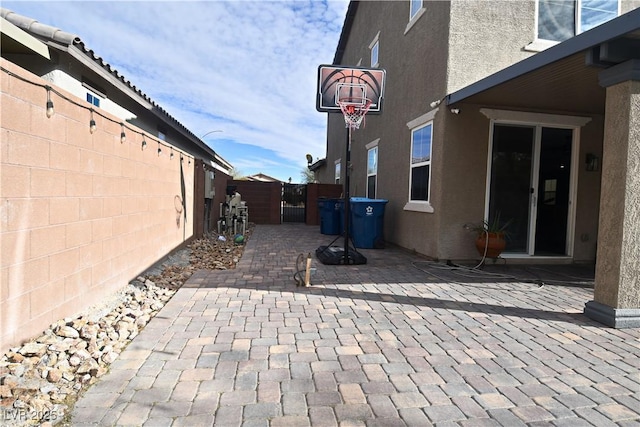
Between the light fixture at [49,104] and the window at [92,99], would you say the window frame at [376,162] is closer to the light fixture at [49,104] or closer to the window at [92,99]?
the window at [92,99]

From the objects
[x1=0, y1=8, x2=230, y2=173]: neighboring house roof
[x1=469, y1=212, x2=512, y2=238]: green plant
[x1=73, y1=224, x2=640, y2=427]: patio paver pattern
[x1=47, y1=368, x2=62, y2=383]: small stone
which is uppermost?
[x1=0, y1=8, x2=230, y2=173]: neighboring house roof

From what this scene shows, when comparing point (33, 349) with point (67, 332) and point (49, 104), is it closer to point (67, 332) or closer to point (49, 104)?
point (67, 332)

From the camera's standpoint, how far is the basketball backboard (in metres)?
6.71

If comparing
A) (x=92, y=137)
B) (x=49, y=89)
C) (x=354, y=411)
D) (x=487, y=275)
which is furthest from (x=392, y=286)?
(x=49, y=89)

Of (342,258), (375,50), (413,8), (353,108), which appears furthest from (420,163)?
(375,50)

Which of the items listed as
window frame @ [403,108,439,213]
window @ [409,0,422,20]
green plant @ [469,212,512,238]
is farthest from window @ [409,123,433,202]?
window @ [409,0,422,20]

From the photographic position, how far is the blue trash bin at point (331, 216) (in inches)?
444

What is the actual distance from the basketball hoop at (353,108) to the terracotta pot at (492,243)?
303 centimetres

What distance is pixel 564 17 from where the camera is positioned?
22.4ft

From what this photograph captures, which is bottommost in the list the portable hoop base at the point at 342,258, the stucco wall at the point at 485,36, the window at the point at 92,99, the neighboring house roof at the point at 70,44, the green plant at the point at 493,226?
the portable hoop base at the point at 342,258

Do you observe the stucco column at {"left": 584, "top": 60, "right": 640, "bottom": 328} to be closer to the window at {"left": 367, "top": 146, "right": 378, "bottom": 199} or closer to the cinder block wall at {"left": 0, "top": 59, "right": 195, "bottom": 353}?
the cinder block wall at {"left": 0, "top": 59, "right": 195, "bottom": 353}

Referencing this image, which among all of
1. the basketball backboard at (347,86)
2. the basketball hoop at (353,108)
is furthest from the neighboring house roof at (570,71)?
the basketball hoop at (353,108)

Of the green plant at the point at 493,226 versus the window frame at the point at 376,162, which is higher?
the window frame at the point at 376,162

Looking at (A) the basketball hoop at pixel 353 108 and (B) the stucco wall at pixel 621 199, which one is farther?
(A) the basketball hoop at pixel 353 108
